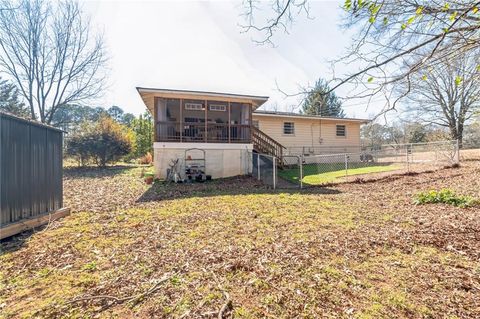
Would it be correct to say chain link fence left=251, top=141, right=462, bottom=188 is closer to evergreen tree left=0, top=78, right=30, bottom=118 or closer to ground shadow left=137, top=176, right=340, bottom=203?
ground shadow left=137, top=176, right=340, bottom=203

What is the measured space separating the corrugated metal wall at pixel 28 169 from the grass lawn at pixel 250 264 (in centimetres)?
54

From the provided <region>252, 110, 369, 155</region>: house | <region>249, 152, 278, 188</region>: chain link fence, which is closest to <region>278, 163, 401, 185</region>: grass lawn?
<region>249, 152, 278, 188</region>: chain link fence

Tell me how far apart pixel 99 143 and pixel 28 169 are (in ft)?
44.5

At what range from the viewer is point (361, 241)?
3.91 m

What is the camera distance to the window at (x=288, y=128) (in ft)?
61.5

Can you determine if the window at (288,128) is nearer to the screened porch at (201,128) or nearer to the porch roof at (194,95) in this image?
the screened porch at (201,128)

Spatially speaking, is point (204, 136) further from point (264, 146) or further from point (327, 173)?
point (327, 173)

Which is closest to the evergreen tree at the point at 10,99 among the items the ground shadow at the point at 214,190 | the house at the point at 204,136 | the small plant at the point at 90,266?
the house at the point at 204,136

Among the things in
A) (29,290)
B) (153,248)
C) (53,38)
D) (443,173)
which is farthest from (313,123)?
(53,38)

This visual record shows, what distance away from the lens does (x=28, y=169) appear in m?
4.60

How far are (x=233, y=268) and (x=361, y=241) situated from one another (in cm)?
220

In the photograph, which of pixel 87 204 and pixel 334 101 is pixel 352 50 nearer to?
pixel 334 101

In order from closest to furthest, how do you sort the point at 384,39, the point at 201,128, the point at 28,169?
the point at 384,39, the point at 28,169, the point at 201,128

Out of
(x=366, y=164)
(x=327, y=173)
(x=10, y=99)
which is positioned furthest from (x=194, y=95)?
(x=10, y=99)
